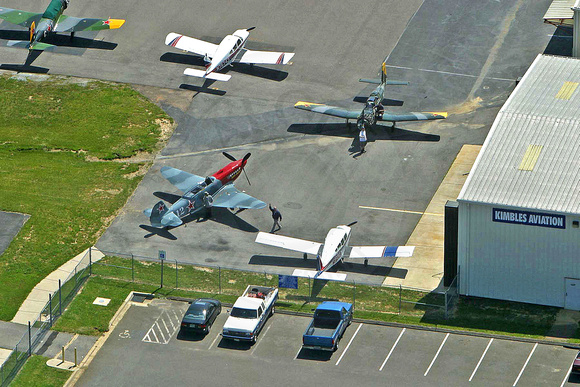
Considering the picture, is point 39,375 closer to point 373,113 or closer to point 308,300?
point 308,300

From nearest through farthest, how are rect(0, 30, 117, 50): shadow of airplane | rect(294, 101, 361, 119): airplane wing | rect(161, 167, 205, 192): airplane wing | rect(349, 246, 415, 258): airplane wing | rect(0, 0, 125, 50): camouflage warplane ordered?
rect(349, 246, 415, 258): airplane wing, rect(161, 167, 205, 192): airplane wing, rect(294, 101, 361, 119): airplane wing, rect(0, 0, 125, 50): camouflage warplane, rect(0, 30, 117, 50): shadow of airplane

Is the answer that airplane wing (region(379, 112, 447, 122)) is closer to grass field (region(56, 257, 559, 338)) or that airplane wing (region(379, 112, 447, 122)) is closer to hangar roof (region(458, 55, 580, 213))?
hangar roof (region(458, 55, 580, 213))

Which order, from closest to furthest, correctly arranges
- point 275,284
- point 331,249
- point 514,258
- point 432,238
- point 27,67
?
point 514,258 → point 275,284 → point 331,249 → point 432,238 → point 27,67

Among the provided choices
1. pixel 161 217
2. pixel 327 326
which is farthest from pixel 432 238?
pixel 161 217

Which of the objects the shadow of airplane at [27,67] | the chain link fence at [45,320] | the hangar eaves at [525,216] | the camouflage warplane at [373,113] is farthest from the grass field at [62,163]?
the hangar eaves at [525,216]

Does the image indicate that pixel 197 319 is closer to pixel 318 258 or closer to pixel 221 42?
pixel 318 258

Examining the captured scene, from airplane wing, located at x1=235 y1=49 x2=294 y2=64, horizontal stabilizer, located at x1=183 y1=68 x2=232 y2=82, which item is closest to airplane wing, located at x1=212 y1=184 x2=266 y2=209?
horizontal stabilizer, located at x1=183 y1=68 x2=232 y2=82
